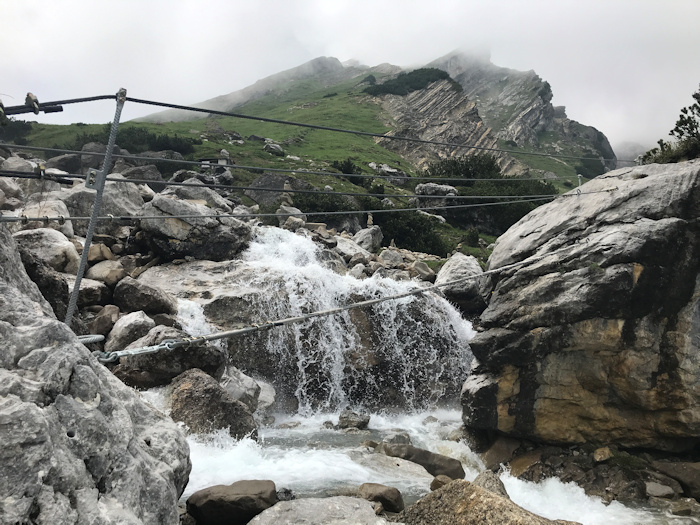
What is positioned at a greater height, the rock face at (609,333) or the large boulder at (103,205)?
the large boulder at (103,205)

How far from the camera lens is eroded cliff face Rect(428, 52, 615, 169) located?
13000 cm

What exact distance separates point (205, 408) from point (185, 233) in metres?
11.0

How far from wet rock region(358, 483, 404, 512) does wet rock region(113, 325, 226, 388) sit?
5.13 meters

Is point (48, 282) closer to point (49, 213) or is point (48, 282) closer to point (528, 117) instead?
point (49, 213)

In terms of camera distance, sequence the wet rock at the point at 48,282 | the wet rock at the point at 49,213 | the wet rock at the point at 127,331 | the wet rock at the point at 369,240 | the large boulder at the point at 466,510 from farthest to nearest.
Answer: the wet rock at the point at 369,240, the wet rock at the point at 49,213, the wet rock at the point at 127,331, the wet rock at the point at 48,282, the large boulder at the point at 466,510

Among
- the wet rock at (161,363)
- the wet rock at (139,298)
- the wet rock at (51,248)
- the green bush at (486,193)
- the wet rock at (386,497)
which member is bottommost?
the wet rock at (386,497)

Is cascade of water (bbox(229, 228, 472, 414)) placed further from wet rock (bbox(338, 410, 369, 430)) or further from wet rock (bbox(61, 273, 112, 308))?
wet rock (bbox(61, 273, 112, 308))

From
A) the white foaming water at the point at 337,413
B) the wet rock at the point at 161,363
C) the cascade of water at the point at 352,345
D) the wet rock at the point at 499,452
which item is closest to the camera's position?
the white foaming water at the point at 337,413

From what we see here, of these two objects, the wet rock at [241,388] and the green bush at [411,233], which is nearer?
the wet rock at [241,388]

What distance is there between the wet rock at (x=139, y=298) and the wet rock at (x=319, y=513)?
932 centimetres

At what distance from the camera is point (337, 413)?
15.0 m

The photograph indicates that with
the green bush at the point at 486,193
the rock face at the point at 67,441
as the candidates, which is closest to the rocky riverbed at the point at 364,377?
the rock face at the point at 67,441

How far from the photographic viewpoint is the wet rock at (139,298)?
13.5 meters

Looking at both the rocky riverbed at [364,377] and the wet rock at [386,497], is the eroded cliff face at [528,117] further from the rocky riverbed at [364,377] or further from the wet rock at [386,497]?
the wet rock at [386,497]
